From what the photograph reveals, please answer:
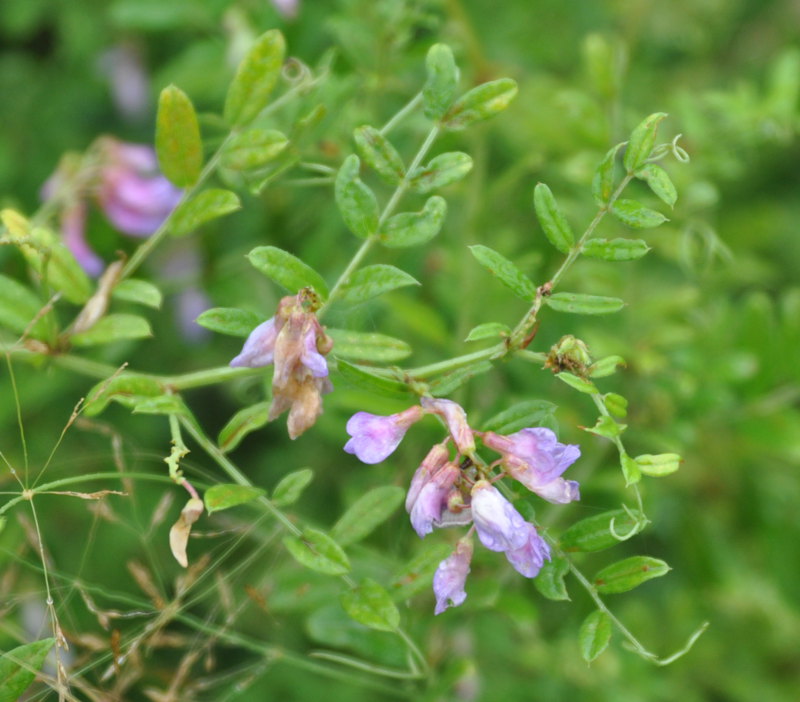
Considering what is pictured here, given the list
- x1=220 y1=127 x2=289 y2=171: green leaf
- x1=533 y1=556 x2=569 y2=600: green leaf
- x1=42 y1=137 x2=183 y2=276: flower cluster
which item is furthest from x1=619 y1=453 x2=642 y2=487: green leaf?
x1=42 y1=137 x2=183 y2=276: flower cluster

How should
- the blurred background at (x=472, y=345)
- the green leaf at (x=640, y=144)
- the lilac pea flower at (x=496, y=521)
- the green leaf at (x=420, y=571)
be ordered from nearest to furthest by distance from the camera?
1. the lilac pea flower at (x=496, y=521)
2. the green leaf at (x=640, y=144)
3. the green leaf at (x=420, y=571)
4. the blurred background at (x=472, y=345)

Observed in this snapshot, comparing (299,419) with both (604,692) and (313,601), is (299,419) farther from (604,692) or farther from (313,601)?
(604,692)

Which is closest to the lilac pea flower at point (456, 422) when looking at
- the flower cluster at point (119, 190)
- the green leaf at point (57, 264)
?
the green leaf at point (57, 264)

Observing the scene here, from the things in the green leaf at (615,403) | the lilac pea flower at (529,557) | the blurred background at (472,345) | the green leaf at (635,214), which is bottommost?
the blurred background at (472,345)

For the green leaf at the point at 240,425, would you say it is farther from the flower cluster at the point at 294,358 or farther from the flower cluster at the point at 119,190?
the flower cluster at the point at 119,190

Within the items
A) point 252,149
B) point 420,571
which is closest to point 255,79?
point 252,149

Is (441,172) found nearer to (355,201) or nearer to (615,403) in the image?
(355,201)

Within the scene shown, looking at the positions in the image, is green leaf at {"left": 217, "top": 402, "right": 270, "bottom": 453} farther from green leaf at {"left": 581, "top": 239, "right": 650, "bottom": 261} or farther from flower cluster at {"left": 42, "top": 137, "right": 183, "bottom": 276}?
flower cluster at {"left": 42, "top": 137, "right": 183, "bottom": 276}
